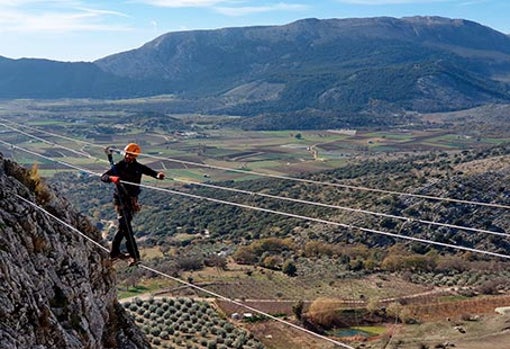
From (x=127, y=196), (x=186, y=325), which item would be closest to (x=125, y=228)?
(x=127, y=196)

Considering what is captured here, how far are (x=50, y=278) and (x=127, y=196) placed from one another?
6.36 ft

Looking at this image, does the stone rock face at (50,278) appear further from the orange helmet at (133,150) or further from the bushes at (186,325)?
the bushes at (186,325)

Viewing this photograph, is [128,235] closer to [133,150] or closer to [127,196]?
[127,196]

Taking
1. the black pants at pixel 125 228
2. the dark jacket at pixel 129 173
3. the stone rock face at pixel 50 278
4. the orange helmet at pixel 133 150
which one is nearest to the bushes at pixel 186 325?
the stone rock face at pixel 50 278

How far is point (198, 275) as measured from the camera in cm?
4547

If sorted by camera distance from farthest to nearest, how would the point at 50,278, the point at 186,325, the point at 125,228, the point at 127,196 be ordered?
1. the point at 186,325
2. the point at 127,196
3. the point at 125,228
4. the point at 50,278

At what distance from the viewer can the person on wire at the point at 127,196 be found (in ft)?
35.1

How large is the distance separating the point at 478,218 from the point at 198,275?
27587 mm

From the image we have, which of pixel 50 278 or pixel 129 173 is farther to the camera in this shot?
pixel 129 173

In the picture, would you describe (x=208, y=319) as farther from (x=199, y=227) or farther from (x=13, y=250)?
(x=199, y=227)

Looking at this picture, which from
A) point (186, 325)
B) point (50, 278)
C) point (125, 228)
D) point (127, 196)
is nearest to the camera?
point (50, 278)

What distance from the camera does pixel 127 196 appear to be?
10.8 m

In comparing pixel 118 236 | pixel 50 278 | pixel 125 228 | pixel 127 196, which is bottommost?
pixel 50 278

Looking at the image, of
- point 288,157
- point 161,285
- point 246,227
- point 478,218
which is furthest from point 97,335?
point 288,157
